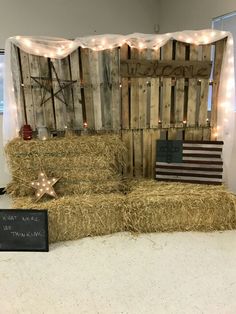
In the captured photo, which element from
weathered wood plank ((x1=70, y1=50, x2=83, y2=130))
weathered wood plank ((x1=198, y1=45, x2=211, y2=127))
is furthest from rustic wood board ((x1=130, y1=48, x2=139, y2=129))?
weathered wood plank ((x1=198, y1=45, x2=211, y2=127))

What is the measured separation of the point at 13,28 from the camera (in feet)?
12.1

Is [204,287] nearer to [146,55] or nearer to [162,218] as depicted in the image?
[162,218]

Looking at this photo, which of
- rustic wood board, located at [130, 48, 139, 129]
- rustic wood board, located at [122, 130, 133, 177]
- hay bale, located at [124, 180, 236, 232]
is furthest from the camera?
rustic wood board, located at [122, 130, 133, 177]

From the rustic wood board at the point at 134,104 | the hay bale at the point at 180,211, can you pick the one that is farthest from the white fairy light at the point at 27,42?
the hay bale at the point at 180,211

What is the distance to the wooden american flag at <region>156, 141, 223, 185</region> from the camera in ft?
10.0

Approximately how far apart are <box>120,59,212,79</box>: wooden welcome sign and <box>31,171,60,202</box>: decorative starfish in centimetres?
146

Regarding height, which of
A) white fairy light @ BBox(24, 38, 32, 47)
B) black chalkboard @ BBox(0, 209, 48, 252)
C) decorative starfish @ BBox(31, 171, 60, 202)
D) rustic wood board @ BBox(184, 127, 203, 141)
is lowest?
black chalkboard @ BBox(0, 209, 48, 252)

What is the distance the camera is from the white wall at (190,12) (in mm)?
3321

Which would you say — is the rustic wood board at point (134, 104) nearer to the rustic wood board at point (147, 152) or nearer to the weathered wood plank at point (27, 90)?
the rustic wood board at point (147, 152)

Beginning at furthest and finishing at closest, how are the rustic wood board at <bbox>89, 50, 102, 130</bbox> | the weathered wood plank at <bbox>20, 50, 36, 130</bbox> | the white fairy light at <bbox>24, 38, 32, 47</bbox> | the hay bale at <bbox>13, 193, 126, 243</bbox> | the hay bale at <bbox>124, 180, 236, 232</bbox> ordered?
1. the rustic wood board at <bbox>89, 50, 102, 130</bbox>
2. the weathered wood plank at <bbox>20, 50, 36, 130</bbox>
3. the white fairy light at <bbox>24, 38, 32, 47</bbox>
4. the hay bale at <bbox>124, 180, 236, 232</bbox>
5. the hay bale at <bbox>13, 193, 126, 243</bbox>

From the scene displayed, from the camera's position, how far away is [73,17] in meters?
3.96

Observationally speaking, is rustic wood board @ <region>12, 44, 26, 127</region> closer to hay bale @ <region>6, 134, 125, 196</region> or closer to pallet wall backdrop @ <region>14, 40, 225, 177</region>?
pallet wall backdrop @ <region>14, 40, 225, 177</region>

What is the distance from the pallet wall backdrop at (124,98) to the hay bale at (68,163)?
1.38 ft

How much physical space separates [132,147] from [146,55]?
1092mm
